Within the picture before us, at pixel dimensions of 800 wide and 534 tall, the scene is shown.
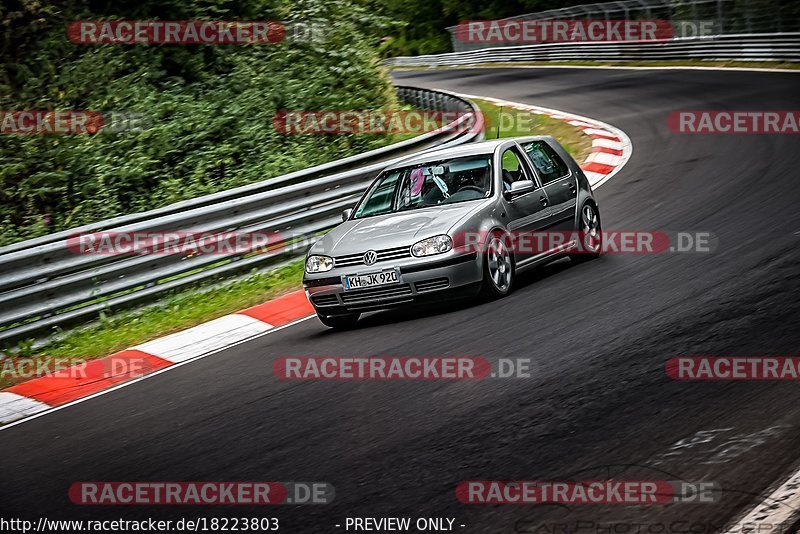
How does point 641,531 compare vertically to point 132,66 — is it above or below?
below

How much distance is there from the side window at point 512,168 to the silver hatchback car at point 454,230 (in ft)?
0.04

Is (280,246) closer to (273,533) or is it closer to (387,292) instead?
(387,292)

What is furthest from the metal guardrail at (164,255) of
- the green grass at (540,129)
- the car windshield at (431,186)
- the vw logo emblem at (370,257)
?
the green grass at (540,129)

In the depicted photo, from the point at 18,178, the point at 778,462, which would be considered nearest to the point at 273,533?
the point at 778,462

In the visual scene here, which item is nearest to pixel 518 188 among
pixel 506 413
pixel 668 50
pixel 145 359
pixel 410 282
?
pixel 410 282

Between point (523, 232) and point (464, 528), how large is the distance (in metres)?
5.33

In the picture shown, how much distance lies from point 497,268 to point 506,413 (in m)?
3.29

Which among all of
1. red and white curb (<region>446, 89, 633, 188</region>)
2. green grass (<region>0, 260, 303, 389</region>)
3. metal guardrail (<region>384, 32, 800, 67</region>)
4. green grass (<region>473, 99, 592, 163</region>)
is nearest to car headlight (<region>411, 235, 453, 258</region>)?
green grass (<region>0, 260, 303, 389</region>)

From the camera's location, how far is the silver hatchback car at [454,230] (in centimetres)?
847

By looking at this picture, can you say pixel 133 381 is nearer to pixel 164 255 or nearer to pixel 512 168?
pixel 164 255

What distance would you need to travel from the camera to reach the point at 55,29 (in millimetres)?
16109

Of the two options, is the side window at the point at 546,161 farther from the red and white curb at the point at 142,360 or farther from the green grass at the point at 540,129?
the green grass at the point at 540,129

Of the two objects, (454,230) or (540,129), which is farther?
(540,129)

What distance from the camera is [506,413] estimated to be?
18.6 ft
